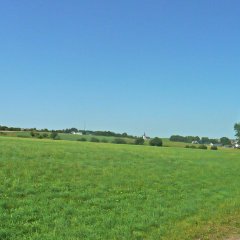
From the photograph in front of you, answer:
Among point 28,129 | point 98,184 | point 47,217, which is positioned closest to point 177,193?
point 98,184

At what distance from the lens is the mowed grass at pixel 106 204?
12.9 meters

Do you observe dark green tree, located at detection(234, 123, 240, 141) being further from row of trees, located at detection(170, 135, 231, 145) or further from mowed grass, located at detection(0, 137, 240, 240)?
mowed grass, located at detection(0, 137, 240, 240)

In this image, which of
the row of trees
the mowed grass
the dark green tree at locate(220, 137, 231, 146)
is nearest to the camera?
the mowed grass

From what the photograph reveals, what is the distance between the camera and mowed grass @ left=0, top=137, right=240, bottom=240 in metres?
12.9

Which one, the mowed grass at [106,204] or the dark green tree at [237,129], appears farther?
the dark green tree at [237,129]

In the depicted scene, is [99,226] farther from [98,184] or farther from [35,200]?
[98,184]

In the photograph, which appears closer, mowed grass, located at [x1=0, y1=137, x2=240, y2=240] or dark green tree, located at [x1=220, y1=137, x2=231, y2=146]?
mowed grass, located at [x1=0, y1=137, x2=240, y2=240]

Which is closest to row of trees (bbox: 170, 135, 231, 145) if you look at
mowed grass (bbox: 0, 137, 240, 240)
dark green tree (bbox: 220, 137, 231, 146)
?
dark green tree (bbox: 220, 137, 231, 146)

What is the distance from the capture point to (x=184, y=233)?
522 inches

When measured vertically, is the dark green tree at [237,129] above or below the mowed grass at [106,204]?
above

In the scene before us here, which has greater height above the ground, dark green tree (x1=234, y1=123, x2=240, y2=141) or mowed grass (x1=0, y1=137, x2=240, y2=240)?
dark green tree (x1=234, y1=123, x2=240, y2=141)

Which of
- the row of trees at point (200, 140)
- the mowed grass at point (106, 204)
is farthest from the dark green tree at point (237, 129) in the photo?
the mowed grass at point (106, 204)

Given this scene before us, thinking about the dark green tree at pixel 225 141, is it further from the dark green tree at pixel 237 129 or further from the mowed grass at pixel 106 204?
the mowed grass at pixel 106 204

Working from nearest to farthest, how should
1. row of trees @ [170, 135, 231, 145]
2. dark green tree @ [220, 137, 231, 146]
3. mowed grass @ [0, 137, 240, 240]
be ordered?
mowed grass @ [0, 137, 240, 240]
row of trees @ [170, 135, 231, 145]
dark green tree @ [220, 137, 231, 146]
